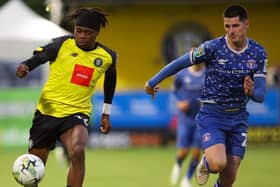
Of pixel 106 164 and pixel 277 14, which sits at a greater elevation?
pixel 277 14

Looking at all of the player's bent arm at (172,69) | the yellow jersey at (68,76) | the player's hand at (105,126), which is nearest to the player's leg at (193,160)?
the player's hand at (105,126)

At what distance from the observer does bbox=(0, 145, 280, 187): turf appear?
53.1 ft

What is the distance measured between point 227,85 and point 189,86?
6134 mm

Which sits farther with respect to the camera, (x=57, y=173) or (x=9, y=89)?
(x=9, y=89)

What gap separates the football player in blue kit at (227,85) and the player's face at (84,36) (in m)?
0.97

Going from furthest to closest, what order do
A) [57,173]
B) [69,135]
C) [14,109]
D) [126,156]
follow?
1. [14,109]
2. [126,156]
3. [57,173]
4. [69,135]

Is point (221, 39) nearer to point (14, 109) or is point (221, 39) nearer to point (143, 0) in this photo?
point (14, 109)

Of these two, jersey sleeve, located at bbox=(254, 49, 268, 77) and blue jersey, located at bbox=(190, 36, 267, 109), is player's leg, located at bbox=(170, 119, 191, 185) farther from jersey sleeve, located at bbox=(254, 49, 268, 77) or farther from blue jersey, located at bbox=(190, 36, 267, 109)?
jersey sleeve, located at bbox=(254, 49, 268, 77)

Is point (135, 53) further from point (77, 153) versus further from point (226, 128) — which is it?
point (77, 153)

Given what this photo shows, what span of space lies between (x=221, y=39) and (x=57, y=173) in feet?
25.8

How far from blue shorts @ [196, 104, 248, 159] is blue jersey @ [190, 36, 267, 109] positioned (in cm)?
13

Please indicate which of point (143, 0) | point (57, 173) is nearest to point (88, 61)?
point (57, 173)

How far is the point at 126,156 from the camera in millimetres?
22781

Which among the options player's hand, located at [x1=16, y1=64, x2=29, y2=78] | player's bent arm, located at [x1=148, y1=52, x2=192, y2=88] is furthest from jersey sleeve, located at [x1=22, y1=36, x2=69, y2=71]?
player's bent arm, located at [x1=148, y1=52, x2=192, y2=88]
